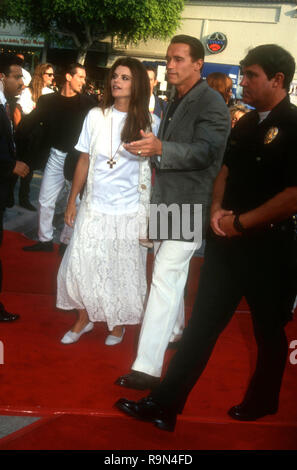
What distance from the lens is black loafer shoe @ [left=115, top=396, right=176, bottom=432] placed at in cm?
242

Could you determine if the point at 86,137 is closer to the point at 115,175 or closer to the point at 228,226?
the point at 115,175

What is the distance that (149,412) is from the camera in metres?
2.47

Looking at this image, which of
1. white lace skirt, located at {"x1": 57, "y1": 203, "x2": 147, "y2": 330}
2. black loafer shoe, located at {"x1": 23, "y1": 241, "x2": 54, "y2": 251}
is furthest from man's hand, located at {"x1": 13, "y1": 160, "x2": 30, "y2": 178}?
black loafer shoe, located at {"x1": 23, "y1": 241, "x2": 54, "y2": 251}

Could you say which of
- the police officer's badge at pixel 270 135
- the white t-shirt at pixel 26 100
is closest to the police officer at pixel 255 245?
the police officer's badge at pixel 270 135

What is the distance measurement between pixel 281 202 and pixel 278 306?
1.65 feet

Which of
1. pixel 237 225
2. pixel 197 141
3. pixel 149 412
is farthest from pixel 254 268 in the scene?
pixel 149 412

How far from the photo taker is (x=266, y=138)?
212 centimetres

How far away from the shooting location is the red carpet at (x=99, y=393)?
93.4 inches

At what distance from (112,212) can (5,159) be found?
0.80m

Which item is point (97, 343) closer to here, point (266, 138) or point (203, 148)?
point (203, 148)

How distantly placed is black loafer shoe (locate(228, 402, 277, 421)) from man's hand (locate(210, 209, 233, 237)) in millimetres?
923

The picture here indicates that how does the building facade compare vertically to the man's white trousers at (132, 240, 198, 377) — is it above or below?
above

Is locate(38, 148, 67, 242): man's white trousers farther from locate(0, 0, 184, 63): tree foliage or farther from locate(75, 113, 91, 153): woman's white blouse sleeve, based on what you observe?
locate(0, 0, 184, 63): tree foliage

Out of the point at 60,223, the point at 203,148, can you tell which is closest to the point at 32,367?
the point at 203,148
